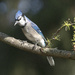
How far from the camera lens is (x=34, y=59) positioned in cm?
327

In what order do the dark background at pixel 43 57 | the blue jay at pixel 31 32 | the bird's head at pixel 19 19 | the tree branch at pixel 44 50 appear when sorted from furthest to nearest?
the dark background at pixel 43 57
the blue jay at pixel 31 32
the bird's head at pixel 19 19
the tree branch at pixel 44 50

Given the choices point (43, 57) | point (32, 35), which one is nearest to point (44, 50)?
point (32, 35)

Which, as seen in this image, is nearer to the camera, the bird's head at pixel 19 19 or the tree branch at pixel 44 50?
the tree branch at pixel 44 50

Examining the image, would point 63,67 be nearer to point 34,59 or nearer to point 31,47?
point 34,59

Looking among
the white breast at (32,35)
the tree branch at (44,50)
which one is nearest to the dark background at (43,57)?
the white breast at (32,35)

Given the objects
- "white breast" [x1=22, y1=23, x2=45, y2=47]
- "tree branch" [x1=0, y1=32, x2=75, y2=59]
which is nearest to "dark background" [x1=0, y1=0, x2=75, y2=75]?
"white breast" [x1=22, y1=23, x2=45, y2=47]

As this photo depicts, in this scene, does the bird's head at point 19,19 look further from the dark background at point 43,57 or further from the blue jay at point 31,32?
the dark background at point 43,57

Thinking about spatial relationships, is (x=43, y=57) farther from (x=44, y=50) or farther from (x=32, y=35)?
(x=44, y=50)

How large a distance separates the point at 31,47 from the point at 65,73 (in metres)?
1.33

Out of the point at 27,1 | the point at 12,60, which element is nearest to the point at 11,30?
the point at 12,60

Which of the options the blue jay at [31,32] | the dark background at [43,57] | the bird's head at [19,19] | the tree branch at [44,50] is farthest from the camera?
the dark background at [43,57]

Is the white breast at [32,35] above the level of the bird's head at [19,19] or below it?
below

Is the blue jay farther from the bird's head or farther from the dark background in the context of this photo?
the dark background

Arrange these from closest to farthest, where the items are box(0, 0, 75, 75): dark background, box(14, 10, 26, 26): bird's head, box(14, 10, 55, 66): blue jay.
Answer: box(14, 10, 26, 26): bird's head
box(14, 10, 55, 66): blue jay
box(0, 0, 75, 75): dark background
